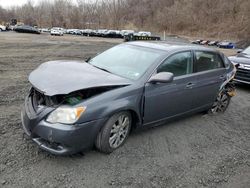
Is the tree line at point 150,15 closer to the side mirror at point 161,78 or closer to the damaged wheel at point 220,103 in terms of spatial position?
the damaged wheel at point 220,103

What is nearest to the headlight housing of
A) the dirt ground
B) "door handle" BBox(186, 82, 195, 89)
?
the dirt ground

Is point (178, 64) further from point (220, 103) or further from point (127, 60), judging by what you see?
point (220, 103)

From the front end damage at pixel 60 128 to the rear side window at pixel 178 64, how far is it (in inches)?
46.0

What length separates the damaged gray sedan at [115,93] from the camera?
127 inches

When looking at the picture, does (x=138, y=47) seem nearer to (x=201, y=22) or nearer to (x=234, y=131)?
(x=234, y=131)

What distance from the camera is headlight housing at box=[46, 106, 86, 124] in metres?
3.17

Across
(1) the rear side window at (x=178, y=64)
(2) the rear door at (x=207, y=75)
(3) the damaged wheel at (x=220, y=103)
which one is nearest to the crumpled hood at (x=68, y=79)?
(1) the rear side window at (x=178, y=64)

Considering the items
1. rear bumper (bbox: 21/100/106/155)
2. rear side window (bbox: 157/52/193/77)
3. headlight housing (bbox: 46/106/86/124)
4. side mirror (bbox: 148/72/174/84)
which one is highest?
rear side window (bbox: 157/52/193/77)

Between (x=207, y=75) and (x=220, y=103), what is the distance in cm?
104

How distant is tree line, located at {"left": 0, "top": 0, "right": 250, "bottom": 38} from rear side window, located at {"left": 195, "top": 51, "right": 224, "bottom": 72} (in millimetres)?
54863

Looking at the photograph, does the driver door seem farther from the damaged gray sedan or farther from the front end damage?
the front end damage

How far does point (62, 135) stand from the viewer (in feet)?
10.3

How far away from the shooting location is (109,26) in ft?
277

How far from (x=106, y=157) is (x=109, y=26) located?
3298 inches
